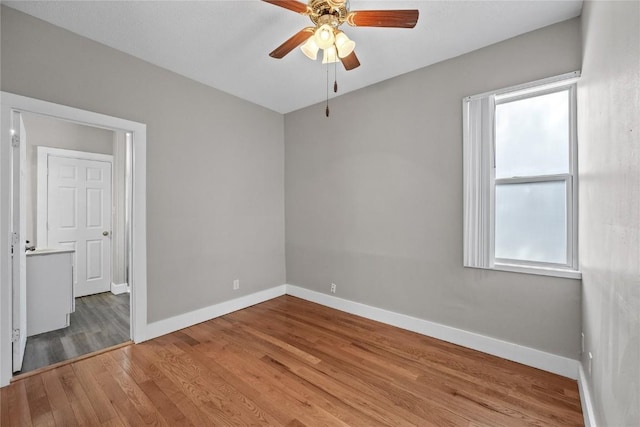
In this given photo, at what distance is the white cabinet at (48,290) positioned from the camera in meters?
2.85

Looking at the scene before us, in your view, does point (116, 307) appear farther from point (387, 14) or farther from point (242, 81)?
point (387, 14)

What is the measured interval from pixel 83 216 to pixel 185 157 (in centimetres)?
247

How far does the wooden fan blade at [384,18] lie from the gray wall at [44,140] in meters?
4.21

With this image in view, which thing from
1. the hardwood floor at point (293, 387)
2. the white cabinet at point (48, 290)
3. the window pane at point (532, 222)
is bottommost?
the hardwood floor at point (293, 387)

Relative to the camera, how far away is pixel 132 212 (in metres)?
2.72

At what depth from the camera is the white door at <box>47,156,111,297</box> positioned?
13.0 feet

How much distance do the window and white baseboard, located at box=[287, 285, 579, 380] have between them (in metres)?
0.68

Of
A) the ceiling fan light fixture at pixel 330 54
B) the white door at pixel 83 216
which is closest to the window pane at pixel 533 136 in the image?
the ceiling fan light fixture at pixel 330 54

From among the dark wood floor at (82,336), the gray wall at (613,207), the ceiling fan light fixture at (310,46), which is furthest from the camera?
the dark wood floor at (82,336)

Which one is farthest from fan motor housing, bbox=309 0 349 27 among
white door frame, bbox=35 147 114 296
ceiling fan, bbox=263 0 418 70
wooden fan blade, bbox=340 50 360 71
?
white door frame, bbox=35 147 114 296

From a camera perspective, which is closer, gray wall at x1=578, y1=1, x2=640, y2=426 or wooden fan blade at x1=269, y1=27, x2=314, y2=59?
gray wall at x1=578, y1=1, x2=640, y2=426

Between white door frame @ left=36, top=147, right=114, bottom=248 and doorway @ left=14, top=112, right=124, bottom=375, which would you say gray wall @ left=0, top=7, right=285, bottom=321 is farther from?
white door frame @ left=36, top=147, right=114, bottom=248

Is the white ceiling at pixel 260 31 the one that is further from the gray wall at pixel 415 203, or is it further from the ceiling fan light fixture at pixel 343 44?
the ceiling fan light fixture at pixel 343 44

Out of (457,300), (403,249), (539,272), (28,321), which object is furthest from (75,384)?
(539,272)
